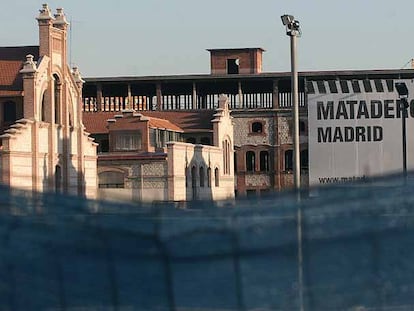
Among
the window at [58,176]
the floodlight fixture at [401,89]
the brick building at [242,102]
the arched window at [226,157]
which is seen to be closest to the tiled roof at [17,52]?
the window at [58,176]

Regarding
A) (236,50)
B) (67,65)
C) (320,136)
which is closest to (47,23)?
(67,65)

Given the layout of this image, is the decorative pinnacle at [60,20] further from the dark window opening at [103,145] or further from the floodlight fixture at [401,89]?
the floodlight fixture at [401,89]

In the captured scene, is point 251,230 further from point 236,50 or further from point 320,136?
point 236,50

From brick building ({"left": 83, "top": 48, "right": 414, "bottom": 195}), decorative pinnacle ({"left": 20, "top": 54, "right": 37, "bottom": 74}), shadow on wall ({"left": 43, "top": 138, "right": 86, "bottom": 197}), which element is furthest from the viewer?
brick building ({"left": 83, "top": 48, "right": 414, "bottom": 195})

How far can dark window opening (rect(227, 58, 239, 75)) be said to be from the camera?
86312mm

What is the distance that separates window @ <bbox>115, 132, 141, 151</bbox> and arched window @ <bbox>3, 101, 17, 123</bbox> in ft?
25.6

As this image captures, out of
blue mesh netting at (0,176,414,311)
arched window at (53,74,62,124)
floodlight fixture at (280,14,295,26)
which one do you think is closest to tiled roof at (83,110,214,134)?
arched window at (53,74,62,124)

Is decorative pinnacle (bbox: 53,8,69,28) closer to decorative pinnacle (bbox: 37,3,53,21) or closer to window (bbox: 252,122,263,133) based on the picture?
decorative pinnacle (bbox: 37,3,53,21)

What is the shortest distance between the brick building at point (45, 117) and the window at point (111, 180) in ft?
2.19

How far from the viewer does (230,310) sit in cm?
1263

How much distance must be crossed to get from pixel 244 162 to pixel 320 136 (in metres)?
37.7

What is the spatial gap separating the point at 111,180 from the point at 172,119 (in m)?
14.5

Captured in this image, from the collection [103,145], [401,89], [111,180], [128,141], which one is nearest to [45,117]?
[111,180]

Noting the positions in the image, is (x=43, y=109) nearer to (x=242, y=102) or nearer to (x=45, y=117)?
(x=45, y=117)
